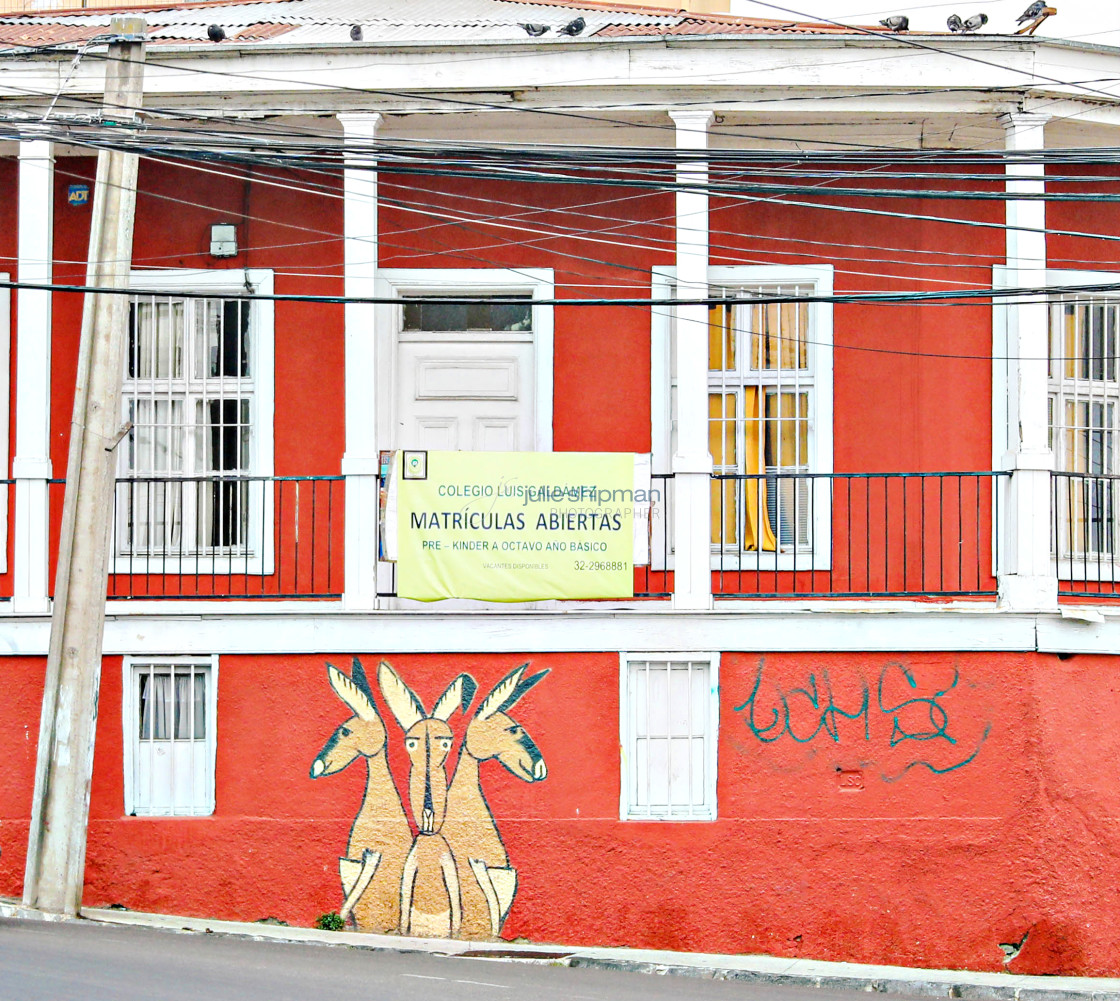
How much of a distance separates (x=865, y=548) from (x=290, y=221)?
480 cm

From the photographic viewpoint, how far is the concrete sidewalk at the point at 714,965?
32.2 feet

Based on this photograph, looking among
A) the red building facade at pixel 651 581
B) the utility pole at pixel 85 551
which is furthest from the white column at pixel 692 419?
the utility pole at pixel 85 551

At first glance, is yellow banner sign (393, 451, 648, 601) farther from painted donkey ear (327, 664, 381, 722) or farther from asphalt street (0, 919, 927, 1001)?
asphalt street (0, 919, 927, 1001)

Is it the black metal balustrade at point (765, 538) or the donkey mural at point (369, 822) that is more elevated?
the black metal balustrade at point (765, 538)

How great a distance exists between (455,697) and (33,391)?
3465mm

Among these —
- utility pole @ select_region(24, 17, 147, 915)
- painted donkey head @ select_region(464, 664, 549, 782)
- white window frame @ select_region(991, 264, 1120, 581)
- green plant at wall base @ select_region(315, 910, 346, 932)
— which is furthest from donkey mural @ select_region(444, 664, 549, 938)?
white window frame @ select_region(991, 264, 1120, 581)

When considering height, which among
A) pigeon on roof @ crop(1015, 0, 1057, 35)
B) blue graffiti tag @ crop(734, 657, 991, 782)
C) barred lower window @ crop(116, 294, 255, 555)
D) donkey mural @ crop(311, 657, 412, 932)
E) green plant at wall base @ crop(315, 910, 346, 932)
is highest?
pigeon on roof @ crop(1015, 0, 1057, 35)

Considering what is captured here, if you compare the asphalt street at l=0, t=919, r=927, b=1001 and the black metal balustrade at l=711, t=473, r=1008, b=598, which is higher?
the black metal balustrade at l=711, t=473, r=1008, b=598

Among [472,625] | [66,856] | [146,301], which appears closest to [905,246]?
[472,625]

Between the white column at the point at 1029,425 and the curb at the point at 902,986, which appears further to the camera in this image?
the white column at the point at 1029,425

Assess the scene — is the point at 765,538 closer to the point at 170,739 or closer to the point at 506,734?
the point at 506,734

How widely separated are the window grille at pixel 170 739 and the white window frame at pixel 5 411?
1.78 meters

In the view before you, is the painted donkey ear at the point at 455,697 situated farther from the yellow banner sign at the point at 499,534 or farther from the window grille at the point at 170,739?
the window grille at the point at 170,739

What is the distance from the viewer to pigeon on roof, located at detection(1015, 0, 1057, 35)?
1057cm
